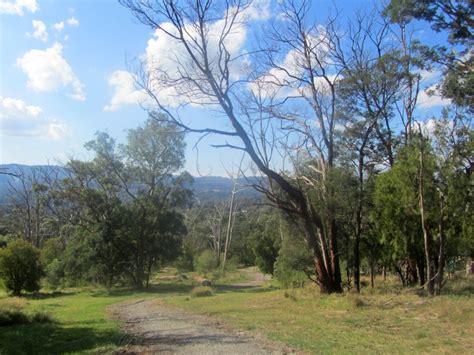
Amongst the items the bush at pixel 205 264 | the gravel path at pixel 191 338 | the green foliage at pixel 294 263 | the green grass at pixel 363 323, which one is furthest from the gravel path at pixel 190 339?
the bush at pixel 205 264

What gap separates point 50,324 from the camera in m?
13.9

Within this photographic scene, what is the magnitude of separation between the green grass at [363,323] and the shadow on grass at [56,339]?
353 centimetres

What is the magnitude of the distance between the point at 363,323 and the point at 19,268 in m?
25.6

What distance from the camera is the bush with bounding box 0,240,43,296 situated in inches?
1154

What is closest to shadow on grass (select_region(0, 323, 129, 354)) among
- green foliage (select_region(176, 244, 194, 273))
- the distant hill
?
the distant hill

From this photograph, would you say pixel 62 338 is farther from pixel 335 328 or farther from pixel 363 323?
pixel 363 323

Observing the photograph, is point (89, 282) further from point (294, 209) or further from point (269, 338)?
point (269, 338)

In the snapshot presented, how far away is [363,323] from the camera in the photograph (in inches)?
451

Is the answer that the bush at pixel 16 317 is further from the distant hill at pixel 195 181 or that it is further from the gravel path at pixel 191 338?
the distant hill at pixel 195 181

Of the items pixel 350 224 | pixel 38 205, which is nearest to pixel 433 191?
pixel 350 224

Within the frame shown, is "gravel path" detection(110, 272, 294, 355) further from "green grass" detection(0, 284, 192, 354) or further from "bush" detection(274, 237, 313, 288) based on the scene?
"bush" detection(274, 237, 313, 288)

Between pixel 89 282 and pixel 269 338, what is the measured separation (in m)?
28.8

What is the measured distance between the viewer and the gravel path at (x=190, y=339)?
874cm

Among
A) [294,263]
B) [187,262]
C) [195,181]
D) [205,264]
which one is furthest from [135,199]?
[187,262]
